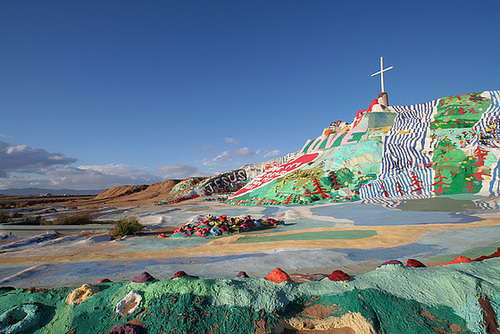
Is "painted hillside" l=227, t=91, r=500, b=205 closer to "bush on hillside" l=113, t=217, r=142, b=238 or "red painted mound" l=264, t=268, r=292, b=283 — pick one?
"bush on hillside" l=113, t=217, r=142, b=238

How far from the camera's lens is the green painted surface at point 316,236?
17.8 ft

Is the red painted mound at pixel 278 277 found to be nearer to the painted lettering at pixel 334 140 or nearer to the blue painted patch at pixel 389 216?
the blue painted patch at pixel 389 216

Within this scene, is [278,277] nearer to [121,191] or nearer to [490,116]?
[490,116]

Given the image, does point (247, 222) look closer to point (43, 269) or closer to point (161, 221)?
point (161, 221)

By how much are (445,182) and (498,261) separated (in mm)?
9825

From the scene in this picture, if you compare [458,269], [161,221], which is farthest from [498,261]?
[161,221]

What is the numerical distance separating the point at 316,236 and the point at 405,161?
8880 mm

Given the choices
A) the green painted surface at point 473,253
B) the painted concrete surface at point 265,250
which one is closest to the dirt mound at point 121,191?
the painted concrete surface at point 265,250

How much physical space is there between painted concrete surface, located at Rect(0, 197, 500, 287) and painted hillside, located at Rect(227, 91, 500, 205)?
350 cm

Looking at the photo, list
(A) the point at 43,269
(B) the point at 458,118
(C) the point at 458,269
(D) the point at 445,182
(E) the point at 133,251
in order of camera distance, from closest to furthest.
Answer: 1. (C) the point at 458,269
2. (A) the point at 43,269
3. (E) the point at 133,251
4. (D) the point at 445,182
5. (B) the point at 458,118

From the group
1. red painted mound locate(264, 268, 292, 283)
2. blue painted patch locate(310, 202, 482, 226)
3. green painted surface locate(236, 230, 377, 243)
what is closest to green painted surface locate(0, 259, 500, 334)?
red painted mound locate(264, 268, 292, 283)

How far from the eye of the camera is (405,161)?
12102 millimetres

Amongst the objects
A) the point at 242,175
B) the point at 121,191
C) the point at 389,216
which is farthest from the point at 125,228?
the point at 121,191

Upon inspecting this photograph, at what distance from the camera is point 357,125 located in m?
16.5
